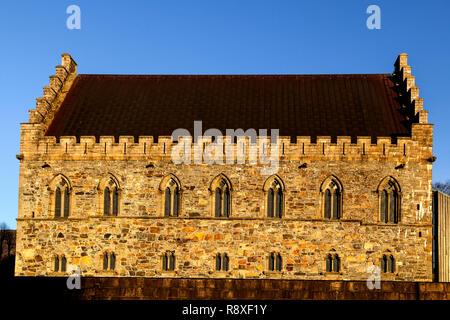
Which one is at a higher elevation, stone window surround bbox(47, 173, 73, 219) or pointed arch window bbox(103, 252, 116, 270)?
stone window surround bbox(47, 173, 73, 219)

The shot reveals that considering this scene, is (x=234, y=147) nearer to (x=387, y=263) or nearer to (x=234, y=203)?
(x=234, y=203)

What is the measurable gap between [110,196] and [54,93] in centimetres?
767

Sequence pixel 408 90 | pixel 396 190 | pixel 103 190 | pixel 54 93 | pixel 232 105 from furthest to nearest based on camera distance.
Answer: pixel 54 93, pixel 232 105, pixel 408 90, pixel 103 190, pixel 396 190

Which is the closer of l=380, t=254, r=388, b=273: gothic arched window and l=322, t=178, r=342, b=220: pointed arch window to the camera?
l=380, t=254, r=388, b=273: gothic arched window

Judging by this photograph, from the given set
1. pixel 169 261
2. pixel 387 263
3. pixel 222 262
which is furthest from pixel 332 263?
pixel 169 261

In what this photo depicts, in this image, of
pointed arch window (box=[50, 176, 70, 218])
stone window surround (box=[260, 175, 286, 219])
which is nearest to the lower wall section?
stone window surround (box=[260, 175, 286, 219])

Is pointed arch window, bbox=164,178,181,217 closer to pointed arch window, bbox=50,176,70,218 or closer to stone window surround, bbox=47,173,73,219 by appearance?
stone window surround, bbox=47,173,73,219

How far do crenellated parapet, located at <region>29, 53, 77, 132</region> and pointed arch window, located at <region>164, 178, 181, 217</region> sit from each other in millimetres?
7592

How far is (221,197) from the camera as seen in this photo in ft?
107

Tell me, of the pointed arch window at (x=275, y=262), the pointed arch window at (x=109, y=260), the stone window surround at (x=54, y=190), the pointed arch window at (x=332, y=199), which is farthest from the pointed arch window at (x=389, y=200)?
the stone window surround at (x=54, y=190)

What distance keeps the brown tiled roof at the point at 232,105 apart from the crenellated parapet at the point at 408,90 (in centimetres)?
58

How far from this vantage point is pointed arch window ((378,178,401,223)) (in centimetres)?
3189

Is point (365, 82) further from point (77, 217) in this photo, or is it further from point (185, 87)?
point (77, 217)

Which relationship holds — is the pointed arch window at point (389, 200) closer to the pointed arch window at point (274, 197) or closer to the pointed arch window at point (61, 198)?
the pointed arch window at point (274, 197)
